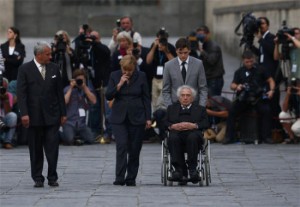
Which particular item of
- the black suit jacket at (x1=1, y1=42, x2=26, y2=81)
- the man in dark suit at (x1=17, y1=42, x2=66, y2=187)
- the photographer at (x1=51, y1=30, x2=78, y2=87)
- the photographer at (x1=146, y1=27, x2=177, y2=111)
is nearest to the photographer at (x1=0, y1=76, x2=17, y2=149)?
the photographer at (x1=51, y1=30, x2=78, y2=87)

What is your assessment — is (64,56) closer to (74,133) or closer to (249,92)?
(74,133)

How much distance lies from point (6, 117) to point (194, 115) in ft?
19.1

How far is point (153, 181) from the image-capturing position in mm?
16500

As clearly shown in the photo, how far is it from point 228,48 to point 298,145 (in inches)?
480

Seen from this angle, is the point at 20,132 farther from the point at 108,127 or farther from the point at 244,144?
the point at 244,144

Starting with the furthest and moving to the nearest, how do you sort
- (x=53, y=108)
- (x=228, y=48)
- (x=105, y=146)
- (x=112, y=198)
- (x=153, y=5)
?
(x=153, y=5) → (x=228, y=48) → (x=105, y=146) → (x=53, y=108) → (x=112, y=198)

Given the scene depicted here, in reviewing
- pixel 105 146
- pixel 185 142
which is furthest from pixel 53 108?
pixel 105 146

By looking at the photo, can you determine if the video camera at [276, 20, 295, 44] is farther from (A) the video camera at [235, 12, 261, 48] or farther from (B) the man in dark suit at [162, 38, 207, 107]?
(B) the man in dark suit at [162, 38, 207, 107]

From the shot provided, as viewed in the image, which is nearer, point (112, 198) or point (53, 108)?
point (112, 198)

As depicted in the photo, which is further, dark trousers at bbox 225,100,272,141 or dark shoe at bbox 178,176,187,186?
dark trousers at bbox 225,100,272,141

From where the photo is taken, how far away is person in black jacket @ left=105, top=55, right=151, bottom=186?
15.9 metres

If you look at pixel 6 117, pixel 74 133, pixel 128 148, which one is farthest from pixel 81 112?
pixel 128 148

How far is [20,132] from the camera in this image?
2117 centimetres

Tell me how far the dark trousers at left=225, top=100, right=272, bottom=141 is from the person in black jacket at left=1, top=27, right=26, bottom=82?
391 centimetres
